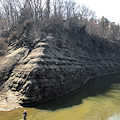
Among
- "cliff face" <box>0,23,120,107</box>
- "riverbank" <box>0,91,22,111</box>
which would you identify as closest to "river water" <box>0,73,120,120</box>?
"riverbank" <box>0,91,22,111</box>

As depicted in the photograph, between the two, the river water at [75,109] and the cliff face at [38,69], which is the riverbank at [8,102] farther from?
the river water at [75,109]

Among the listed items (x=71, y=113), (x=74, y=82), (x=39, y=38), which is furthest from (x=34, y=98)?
(x=39, y=38)

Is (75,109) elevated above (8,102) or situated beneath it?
situated beneath

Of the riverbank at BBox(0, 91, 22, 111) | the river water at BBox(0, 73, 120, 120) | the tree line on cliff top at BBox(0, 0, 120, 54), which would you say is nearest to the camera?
the river water at BBox(0, 73, 120, 120)

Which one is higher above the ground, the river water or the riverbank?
the riverbank

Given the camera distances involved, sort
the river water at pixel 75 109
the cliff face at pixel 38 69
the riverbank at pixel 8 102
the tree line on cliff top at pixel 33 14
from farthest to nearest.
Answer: the tree line on cliff top at pixel 33 14, the cliff face at pixel 38 69, the riverbank at pixel 8 102, the river water at pixel 75 109

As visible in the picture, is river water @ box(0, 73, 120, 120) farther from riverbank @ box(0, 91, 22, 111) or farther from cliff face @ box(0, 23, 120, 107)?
cliff face @ box(0, 23, 120, 107)

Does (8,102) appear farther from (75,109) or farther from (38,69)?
(75,109)

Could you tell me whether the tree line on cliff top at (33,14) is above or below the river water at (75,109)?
above

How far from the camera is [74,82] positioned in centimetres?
3111

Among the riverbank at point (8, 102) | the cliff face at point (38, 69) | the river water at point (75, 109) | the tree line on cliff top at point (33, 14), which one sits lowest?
the river water at point (75, 109)

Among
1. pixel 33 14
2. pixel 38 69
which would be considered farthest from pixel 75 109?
pixel 33 14

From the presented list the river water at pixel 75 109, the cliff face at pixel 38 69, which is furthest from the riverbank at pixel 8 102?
the river water at pixel 75 109

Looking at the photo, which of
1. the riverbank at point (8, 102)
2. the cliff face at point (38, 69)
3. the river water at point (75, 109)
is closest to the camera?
the river water at point (75, 109)
